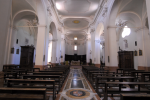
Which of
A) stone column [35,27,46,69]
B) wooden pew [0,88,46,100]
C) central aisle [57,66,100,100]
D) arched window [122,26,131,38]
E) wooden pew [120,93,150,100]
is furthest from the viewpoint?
arched window [122,26,131,38]

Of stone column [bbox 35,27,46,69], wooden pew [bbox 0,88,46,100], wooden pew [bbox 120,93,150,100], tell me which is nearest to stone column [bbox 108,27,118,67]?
stone column [bbox 35,27,46,69]

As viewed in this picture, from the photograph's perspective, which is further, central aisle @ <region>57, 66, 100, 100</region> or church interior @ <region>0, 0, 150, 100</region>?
central aisle @ <region>57, 66, 100, 100</region>

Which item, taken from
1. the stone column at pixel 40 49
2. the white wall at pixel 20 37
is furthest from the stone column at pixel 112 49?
the white wall at pixel 20 37

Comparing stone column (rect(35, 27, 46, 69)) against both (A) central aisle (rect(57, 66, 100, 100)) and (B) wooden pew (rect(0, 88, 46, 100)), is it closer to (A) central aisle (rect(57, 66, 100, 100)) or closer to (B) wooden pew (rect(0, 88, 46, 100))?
(A) central aisle (rect(57, 66, 100, 100))

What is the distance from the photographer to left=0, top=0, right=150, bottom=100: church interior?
8.79 ft

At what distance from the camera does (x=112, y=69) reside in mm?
7422

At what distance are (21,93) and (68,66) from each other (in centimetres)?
832

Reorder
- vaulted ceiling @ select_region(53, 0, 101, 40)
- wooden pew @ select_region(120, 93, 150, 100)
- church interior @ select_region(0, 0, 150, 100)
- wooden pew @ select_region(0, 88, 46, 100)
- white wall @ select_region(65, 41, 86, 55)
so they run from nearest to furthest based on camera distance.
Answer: wooden pew @ select_region(120, 93, 150, 100)
wooden pew @ select_region(0, 88, 46, 100)
church interior @ select_region(0, 0, 150, 100)
vaulted ceiling @ select_region(53, 0, 101, 40)
white wall @ select_region(65, 41, 86, 55)

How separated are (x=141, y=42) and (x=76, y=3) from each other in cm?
823

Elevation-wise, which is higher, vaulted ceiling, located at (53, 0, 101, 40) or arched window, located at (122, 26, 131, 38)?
vaulted ceiling, located at (53, 0, 101, 40)

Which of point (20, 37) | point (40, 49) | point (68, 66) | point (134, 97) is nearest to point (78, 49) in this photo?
point (68, 66)

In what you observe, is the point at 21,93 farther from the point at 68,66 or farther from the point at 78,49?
the point at 78,49

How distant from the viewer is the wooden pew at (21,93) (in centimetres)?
184

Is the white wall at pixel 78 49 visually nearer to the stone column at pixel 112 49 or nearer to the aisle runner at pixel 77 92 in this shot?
the stone column at pixel 112 49
